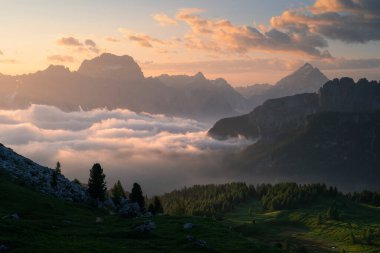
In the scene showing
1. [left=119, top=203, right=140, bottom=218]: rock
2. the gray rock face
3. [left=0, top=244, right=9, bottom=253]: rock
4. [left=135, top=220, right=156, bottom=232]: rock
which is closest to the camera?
[left=0, top=244, right=9, bottom=253]: rock

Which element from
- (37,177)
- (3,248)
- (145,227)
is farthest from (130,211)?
(3,248)

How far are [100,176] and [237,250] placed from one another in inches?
2770

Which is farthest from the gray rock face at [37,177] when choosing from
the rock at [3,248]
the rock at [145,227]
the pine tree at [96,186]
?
the rock at [3,248]

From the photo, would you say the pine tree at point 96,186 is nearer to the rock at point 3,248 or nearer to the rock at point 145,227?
the rock at point 145,227

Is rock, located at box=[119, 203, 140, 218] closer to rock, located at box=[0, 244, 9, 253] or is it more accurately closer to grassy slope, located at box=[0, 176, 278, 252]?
→ grassy slope, located at box=[0, 176, 278, 252]

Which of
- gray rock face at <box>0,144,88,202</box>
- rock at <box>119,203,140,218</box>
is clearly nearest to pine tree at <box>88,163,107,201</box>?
gray rock face at <box>0,144,88,202</box>

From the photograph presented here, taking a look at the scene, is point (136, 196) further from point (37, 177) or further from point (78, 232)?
point (78, 232)

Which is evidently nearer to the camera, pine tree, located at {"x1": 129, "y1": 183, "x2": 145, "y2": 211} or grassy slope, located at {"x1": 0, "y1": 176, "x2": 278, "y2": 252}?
grassy slope, located at {"x1": 0, "y1": 176, "x2": 278, "y2": 252}

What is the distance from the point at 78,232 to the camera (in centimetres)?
7638

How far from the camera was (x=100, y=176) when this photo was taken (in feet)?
459

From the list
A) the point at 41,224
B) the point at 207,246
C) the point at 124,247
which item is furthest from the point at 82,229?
the point at 207,246

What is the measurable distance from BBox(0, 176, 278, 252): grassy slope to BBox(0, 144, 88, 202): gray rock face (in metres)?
10.9

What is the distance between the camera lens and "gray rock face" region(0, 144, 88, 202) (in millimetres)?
127500

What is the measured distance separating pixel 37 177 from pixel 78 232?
62499mm
